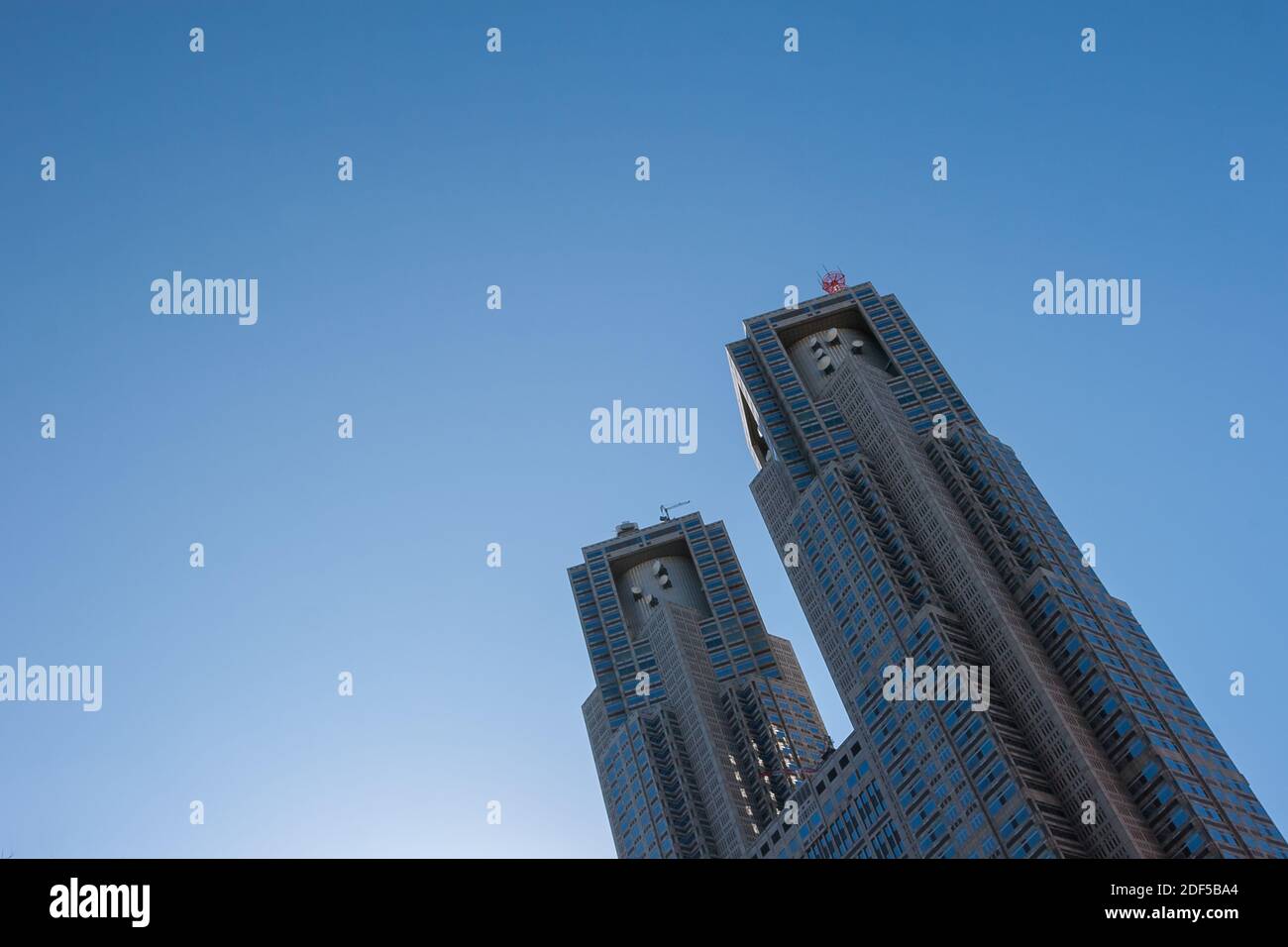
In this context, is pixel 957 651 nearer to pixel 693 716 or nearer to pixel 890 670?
pixel 890 670

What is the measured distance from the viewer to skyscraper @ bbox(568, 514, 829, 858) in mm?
155375

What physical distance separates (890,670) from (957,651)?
24.8 feet

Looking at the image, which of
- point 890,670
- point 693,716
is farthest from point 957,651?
point 693,716

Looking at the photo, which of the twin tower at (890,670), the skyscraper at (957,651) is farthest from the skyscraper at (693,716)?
the skyscraper at (957,651)

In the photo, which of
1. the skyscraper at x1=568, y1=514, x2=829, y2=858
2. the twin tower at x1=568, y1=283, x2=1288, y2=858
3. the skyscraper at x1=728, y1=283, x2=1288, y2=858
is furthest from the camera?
the skyscraper at x1=568, y1=514, x2=829, y2=858

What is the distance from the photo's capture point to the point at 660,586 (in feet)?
653

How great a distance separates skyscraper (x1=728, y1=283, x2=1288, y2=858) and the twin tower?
277mm

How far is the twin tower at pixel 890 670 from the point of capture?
10512cm

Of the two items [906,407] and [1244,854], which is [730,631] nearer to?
[906,407]

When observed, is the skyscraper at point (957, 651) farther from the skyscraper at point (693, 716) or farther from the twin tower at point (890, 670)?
the skyscraper at point (693, 716)

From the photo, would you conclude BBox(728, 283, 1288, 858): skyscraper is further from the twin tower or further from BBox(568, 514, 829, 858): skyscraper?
BBox(568, 514, 829, 858): skyscraper

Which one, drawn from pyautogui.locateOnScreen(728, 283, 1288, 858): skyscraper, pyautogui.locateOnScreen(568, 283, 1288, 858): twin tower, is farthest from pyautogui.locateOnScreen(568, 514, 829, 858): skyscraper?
pyautogui.locateOnScreen(728, 283, 1288, 858): skyscraper

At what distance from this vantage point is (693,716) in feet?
546

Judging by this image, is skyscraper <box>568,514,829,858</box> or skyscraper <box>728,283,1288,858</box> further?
skyscraper <box>568,514,829,858</box>
